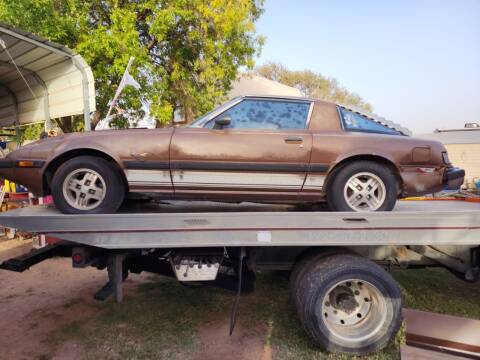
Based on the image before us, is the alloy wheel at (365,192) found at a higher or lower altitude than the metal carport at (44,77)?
lower

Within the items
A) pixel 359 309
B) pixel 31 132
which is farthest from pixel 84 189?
pixel 31 132

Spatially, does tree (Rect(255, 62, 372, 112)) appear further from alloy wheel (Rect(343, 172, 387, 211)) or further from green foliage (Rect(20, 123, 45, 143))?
alloy wheel (Rect(343, 172, 387, 211))

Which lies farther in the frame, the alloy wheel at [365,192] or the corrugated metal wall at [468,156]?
the corrugated metal wall at [468,156]

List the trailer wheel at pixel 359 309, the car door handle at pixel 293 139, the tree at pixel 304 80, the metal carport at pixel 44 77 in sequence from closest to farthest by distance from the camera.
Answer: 1. the trailer wheel at pixel 359 309
2. the car door handle at pixel 293 139
3. the metal carport at pixel 44 77
4. the tree at pixel 304 80

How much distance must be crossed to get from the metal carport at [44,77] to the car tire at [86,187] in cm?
396

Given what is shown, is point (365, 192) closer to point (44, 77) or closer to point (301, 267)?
point (301, 267)

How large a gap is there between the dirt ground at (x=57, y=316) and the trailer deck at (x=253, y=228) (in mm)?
1017

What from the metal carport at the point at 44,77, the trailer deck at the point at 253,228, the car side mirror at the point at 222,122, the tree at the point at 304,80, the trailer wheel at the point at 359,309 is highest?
the tree at the point at 304,80

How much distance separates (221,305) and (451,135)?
18.6m

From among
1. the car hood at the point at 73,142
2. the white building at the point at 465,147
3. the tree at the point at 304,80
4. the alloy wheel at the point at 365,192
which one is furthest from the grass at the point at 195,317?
the tree at the point at 304,80

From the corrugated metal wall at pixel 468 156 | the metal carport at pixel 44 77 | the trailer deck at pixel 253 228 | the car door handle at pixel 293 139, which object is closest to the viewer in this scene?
the trailer deck at pixel 253 228

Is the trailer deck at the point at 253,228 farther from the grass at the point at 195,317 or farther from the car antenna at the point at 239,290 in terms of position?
the grass at the point at 195,317

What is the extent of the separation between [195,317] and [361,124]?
2629mm

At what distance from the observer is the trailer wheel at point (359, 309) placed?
2789mm
